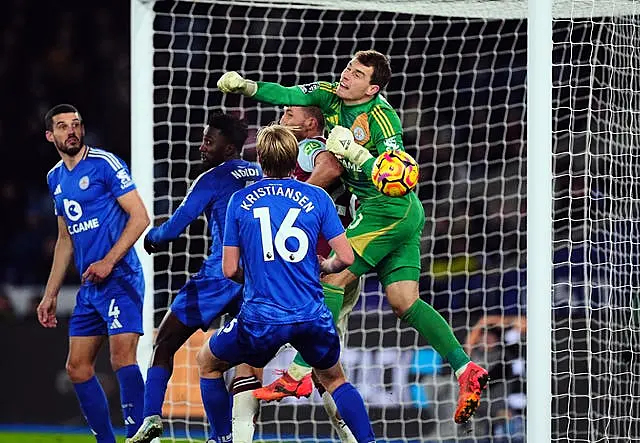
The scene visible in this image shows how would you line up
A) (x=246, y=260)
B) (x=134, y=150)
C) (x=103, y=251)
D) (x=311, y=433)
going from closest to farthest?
(x=246, y=260) < (x=103, y=251) < (x=134, y=150) < (x=311, y=433)

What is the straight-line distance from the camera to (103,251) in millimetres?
6508

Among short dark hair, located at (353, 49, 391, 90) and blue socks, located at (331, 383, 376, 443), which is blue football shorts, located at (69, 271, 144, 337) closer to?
blue socks, located at (331, 383, 376, 443)

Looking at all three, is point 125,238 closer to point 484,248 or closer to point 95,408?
point 95,408

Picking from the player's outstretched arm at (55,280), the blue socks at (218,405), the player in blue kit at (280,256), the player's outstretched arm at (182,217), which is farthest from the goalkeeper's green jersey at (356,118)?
the player's outstretched arm at (55,280)

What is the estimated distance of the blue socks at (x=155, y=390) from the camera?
614cm

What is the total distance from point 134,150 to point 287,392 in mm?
2377

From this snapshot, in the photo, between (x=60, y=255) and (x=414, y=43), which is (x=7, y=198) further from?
(x=60, y=255)

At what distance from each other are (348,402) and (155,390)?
116 cm

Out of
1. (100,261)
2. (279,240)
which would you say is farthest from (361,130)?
(100,261)

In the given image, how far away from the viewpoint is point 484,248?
928cm

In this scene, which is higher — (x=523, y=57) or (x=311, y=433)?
(x=523, y=57)

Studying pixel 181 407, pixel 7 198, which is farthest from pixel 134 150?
pixel 7 198

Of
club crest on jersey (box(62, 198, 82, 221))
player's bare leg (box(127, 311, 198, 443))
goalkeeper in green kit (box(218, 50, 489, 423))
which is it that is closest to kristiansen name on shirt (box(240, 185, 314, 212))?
goalkeeper in green kit (box(218, 50, 489, 423))

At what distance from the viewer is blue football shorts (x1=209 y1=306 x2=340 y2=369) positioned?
5273mm
